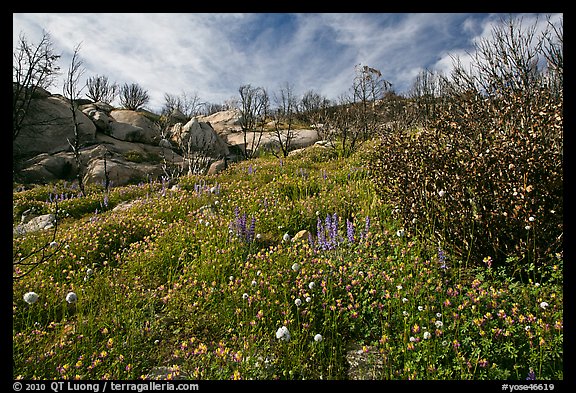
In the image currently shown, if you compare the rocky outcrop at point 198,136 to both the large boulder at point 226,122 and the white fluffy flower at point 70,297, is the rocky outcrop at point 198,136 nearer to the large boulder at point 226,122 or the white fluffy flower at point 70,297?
the large boulder at point 226,122

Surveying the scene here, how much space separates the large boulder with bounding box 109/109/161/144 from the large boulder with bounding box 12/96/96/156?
1896 millimetres

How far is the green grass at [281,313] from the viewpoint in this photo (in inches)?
95.9

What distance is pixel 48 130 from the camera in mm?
22812

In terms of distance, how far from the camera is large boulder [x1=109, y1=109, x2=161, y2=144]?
86.3 ft

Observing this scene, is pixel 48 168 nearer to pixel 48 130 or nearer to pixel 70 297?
pixel 48 130

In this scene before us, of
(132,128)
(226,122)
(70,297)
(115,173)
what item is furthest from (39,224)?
(226,122)

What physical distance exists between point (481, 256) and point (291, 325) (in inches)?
93.6

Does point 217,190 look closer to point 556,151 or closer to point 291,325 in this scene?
point 291,325

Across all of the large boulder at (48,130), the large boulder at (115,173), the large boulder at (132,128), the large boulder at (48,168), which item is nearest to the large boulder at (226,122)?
the large boulder at (132,128)

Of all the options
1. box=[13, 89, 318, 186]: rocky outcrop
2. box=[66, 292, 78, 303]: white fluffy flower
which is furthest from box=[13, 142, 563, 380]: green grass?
box=[13, 89, 318, 186]: rocky outcrop
